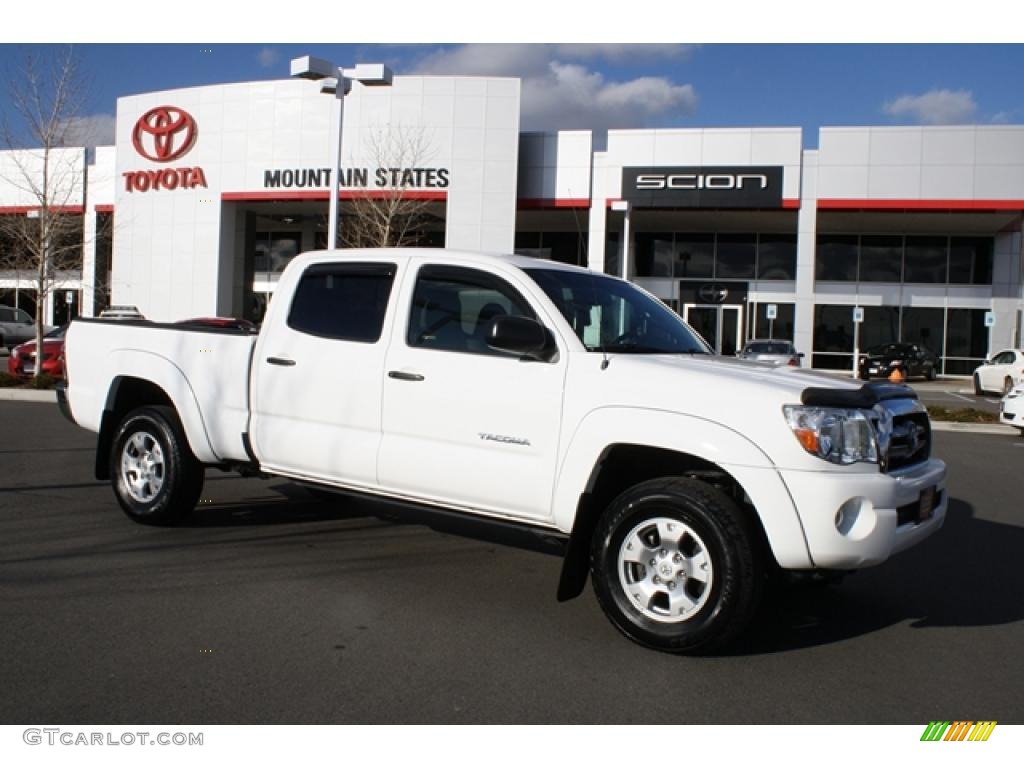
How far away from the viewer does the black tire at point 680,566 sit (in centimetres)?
430

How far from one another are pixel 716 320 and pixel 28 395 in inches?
1017

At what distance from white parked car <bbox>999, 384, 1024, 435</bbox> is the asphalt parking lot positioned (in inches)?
362

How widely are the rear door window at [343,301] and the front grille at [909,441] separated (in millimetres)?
2971

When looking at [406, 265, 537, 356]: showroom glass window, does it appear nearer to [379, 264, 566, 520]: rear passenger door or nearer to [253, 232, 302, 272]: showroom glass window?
[379, 264, 566, 520]: rear passenger door

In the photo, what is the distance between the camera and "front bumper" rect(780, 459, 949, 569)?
4203 millimetres

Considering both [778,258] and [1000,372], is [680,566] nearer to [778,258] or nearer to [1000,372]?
[1000,372]

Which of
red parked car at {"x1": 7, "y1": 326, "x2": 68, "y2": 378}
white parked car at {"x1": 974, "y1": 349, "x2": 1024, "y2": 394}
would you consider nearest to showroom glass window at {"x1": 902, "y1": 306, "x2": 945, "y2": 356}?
white parked car at {"x1": 974, "y1": 349, "x2": 1024, "y2": 394}

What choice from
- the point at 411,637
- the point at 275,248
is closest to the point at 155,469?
the point at 411,637

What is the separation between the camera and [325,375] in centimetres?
577

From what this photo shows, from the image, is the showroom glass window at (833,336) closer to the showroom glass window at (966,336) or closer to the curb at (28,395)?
the showroom glass window at (966,336)

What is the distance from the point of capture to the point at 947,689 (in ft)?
13.6

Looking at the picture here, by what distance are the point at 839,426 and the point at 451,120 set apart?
2899 cm

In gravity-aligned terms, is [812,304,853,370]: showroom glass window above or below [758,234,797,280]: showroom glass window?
below

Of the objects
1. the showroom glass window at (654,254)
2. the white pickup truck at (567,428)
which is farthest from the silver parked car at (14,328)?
the white pickup truck at (567,428)
